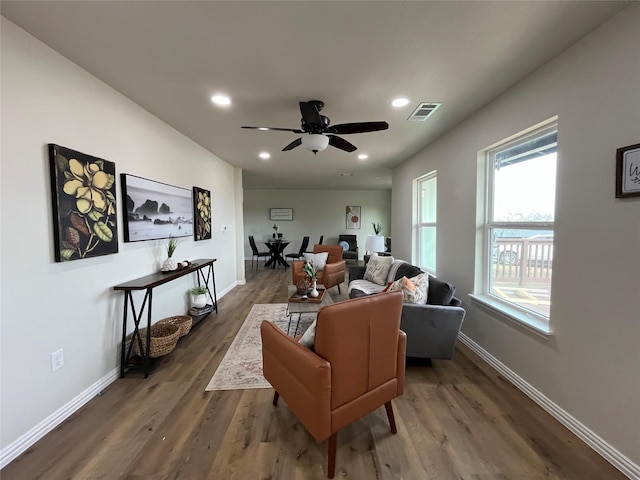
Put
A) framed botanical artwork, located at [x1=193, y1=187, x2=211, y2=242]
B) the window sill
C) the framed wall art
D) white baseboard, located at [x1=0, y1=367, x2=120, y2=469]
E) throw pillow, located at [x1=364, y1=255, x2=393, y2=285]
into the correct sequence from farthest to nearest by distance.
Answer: the framed wall art
throw pillow, located at [x1=364, y1=255, x2=393, y2=285]
framed botanical artwork, located at [x1=193, y1=187, x2=211, y2=242]
the window sill
white baseboard, located at [x1=0, y1=367, x2=120, y2=469]

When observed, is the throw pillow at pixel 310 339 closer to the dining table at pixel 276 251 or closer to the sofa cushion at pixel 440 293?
the sofa cushion at pixel 440 293

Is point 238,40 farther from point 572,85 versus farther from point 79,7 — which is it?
Result: point 572,85

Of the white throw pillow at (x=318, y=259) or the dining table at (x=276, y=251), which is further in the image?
the dining table at (x=276, y=251)

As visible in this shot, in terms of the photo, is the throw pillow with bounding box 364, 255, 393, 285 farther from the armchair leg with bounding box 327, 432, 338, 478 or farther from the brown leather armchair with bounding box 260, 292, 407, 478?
the armchair leg with bounding box 327, 432, 338, 478

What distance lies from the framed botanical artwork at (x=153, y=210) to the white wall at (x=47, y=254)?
4.0 inches

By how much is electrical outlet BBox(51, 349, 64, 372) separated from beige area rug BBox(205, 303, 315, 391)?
1005mm

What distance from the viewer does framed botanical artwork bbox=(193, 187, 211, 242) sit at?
3.80 metres

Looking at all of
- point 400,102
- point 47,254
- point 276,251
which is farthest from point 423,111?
point 276,251

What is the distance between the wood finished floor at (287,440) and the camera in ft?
4.73

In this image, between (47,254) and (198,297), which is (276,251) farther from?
(47,254)

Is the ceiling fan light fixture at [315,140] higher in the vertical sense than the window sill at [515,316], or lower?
higher

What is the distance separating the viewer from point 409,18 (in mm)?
1489

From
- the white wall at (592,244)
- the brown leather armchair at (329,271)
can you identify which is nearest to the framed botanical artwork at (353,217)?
the brown leather armchair at (329,271)

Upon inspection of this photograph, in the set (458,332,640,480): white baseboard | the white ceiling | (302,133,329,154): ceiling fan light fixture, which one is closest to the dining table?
the white ceiling
